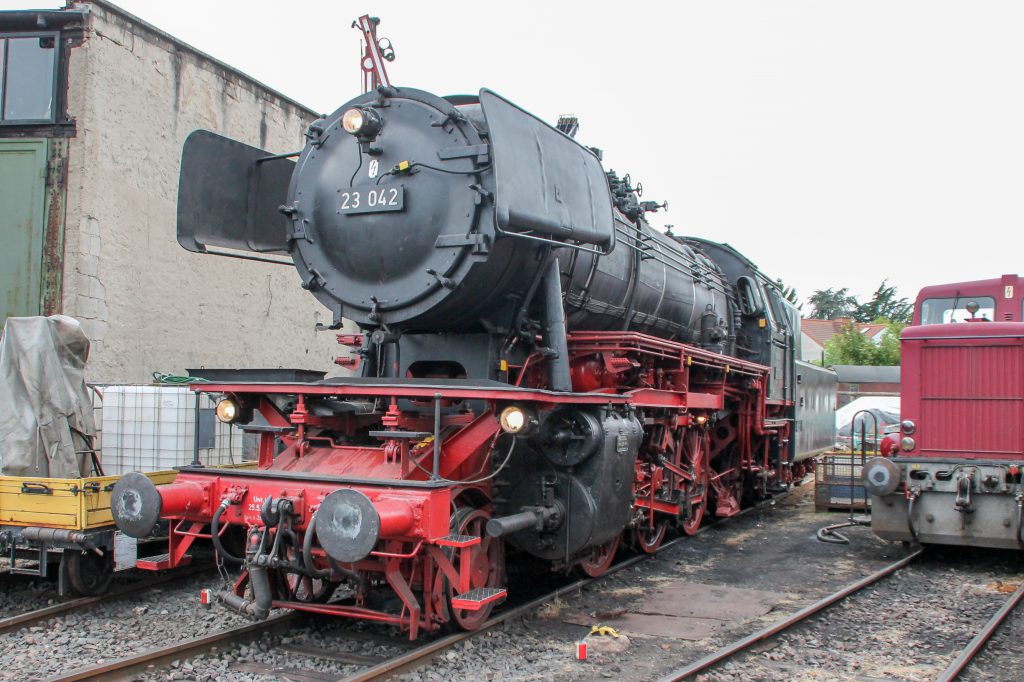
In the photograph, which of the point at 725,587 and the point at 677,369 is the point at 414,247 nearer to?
the point at 677,369

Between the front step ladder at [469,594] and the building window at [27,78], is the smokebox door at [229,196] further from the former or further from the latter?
the building window at [27,78]

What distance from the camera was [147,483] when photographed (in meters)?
4.95

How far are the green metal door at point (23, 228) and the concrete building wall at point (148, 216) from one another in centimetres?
39

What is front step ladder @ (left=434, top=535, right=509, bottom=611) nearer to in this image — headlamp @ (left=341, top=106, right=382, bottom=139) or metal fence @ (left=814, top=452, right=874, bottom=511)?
headlamp @ (left=341, top=106, right=382, bottom=139)

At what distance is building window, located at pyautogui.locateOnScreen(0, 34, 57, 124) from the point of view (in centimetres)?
1065

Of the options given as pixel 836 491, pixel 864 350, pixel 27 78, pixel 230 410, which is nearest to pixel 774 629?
pixel 230 410

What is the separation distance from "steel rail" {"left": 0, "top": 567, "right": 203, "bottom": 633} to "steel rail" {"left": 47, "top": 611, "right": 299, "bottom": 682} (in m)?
1.11

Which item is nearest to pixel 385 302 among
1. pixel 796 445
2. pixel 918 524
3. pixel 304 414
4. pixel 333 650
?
pixel 304 414

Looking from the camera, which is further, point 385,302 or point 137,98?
point 137,98

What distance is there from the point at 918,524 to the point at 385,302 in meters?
5.33

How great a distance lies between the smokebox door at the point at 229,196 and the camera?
6156mm

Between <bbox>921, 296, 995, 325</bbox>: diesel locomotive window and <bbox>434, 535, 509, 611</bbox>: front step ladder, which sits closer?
<bbox>434, 535, 509, 611</bbox>: front step ladder

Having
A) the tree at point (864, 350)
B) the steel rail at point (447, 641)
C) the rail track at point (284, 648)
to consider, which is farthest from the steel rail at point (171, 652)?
the tree at point (864, 350)

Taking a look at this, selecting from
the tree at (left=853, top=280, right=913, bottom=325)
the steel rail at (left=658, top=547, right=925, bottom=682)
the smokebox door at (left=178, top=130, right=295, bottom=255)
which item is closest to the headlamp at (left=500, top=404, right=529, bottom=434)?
the steel rail at (left=658, top=547, right=925, bottom=682)
